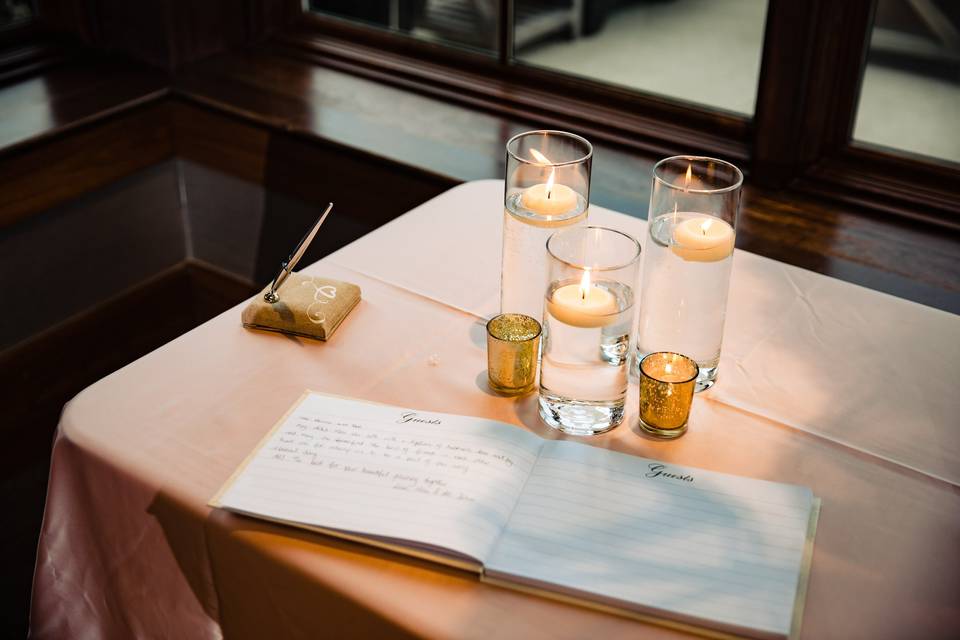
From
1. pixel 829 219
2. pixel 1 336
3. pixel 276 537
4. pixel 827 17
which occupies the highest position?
pixel 827 17

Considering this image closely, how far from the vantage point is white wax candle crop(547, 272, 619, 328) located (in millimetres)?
854

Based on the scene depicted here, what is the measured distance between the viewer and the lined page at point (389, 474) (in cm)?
78

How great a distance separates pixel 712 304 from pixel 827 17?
86 cm

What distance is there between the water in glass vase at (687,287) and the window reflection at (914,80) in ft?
2.99

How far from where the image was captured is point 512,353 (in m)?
0.93

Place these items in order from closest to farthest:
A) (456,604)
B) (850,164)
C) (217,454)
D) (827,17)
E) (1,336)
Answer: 1. (456,604)
2. (217,454)
3. (827,17)
4. (850,164)
5. (1,336)

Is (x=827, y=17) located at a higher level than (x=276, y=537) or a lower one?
higher

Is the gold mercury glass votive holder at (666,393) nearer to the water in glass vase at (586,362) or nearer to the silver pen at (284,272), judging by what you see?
the water in glass vase at (586,362)

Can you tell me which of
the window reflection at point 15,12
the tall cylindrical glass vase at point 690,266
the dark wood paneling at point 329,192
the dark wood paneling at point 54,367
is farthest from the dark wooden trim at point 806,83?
the window reflection at point 15,12

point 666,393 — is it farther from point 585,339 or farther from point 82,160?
point 82,160

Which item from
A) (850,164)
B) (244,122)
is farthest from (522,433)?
(244,122)

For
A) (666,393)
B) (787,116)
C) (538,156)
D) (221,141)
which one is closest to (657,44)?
(787,116)

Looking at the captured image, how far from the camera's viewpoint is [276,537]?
783 millimetres

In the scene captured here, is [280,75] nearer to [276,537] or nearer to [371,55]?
[371,55]
